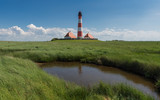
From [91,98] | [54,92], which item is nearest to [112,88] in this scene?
[91,98]

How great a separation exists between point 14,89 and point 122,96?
4.10 m

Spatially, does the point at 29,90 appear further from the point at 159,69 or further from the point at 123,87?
the point at 159,69

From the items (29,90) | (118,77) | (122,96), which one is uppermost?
(29,90)

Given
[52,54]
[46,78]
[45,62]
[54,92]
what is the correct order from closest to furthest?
[54,92] < [46,78] < [45,62] < [52,54]

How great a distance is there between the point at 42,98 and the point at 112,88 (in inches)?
118

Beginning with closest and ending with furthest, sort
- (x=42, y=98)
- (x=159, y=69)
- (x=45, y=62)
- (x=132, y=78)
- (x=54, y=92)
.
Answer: (x=42, y=98) < (x=54, y=92) < (x=159, y=69) < (x=132, y=78) < (x=45, y=62)

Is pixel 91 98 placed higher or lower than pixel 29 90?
lower

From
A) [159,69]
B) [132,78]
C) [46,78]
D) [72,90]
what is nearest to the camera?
[72,90]

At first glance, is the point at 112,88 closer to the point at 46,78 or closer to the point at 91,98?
the point at 91,98

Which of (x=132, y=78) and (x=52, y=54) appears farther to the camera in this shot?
(x=52, y=54)

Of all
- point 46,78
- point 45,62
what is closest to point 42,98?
point 46,78

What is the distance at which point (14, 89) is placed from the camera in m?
3.56

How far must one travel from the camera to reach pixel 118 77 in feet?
26.7

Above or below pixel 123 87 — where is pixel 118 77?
below
